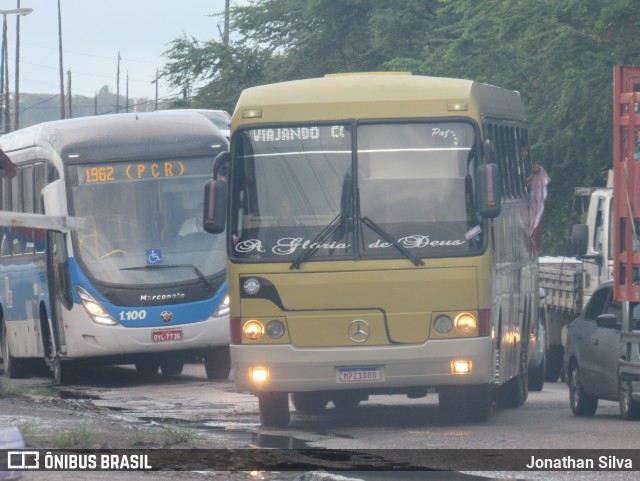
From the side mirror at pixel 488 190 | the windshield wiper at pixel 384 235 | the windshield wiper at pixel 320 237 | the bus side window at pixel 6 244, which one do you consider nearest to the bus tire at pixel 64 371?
the bus side window at pixel 6 244

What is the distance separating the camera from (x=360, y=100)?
1502 cm

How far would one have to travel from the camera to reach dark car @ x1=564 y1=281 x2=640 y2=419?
52.7 ft

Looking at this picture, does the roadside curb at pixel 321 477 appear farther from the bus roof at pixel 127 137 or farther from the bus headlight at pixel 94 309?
the bus roof at pixel 127 137

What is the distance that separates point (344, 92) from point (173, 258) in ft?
23.5

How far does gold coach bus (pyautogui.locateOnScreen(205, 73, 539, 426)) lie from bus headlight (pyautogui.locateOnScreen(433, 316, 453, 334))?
2 centimetres

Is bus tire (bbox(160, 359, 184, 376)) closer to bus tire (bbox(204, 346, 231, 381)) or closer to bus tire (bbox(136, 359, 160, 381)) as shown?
bus tire (bbox(136, 359, 160, 381))

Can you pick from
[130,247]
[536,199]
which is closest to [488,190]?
[536,199]

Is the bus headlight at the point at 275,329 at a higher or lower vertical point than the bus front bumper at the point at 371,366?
higher

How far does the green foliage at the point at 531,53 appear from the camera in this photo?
2975 centimetres

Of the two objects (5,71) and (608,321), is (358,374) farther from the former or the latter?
(5,71)

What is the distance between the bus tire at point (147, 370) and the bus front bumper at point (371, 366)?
30.0ft

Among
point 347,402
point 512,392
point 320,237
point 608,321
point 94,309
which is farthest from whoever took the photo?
point 94,309

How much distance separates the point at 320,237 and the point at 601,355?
163 inches

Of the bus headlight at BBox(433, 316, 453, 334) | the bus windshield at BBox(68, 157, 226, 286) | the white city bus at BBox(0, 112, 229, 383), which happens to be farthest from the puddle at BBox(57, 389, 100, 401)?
the bus headlight at BBox(433, 316, 453, 334)
